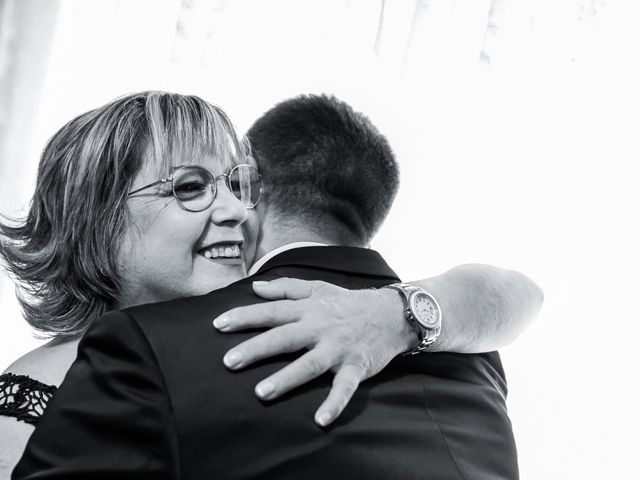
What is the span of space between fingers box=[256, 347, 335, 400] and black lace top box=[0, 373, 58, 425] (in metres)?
0.50

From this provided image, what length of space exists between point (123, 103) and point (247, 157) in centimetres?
26

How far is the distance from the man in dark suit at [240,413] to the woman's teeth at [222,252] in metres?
0.23

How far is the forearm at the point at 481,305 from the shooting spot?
4.34ft

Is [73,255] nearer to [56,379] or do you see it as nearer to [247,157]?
[56,379]

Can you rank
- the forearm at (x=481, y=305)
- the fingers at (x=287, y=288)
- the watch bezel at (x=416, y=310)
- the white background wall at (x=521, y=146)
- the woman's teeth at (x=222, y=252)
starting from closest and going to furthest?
the fingers at (x=287, y=288) < the watch bezel at (x=416, y=310) < the forearm at (x=481, y=305) < the woman's teeth at (x=222, y=252) < the white background wall at (x=521, y=146)

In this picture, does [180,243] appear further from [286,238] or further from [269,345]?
[269,345]

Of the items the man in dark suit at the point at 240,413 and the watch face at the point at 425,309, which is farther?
the watch face at the point at 425,309

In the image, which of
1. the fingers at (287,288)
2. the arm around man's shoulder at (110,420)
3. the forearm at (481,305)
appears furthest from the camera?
the forearm at (481,305)

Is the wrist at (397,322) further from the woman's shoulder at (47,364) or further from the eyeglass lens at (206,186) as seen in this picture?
the woman's shoulder at (47,364)

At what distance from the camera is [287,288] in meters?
1.11

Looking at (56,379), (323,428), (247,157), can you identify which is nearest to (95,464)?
(323,428)

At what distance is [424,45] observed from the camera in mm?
2186

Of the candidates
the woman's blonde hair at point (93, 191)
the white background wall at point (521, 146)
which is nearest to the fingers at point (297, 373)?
the woman's blonde hair at point (93, 191)

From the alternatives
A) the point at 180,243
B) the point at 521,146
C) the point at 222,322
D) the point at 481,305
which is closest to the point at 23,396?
the point at 180,243
